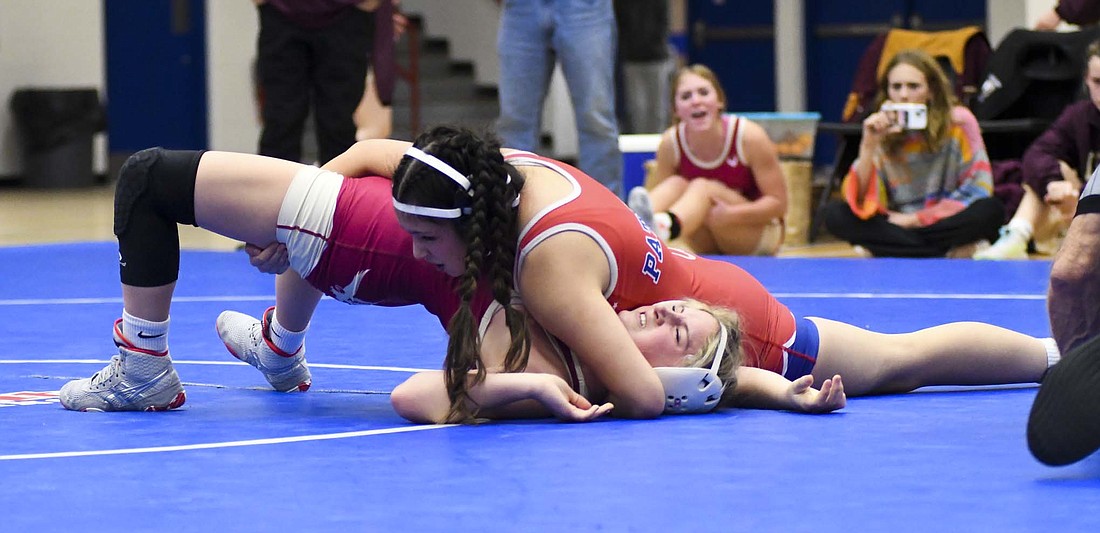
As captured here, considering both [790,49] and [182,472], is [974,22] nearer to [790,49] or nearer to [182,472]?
[790,49]

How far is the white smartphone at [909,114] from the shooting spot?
684 centimetres

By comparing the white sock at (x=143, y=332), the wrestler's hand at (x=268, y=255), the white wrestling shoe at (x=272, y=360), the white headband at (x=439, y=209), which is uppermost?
the white headband at (x=439, y=209)

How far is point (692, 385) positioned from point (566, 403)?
0.88 ft

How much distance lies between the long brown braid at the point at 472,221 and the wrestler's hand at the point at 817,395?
545 mm

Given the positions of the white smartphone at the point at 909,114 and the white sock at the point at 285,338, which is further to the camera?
the white smartphone at the point at 909,114

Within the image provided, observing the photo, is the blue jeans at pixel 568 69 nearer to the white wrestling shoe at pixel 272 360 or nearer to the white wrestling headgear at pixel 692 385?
the white wrestling shoe at pixel 272 360

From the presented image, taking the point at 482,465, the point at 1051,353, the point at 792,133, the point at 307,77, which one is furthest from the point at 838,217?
the point at 482,465

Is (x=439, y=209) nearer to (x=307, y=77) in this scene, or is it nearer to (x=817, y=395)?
(x=817, y=395)

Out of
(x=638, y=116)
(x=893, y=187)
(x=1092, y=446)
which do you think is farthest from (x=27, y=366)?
(x=638, y=116)

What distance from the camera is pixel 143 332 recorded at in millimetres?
3307

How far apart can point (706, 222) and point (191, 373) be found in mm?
3706

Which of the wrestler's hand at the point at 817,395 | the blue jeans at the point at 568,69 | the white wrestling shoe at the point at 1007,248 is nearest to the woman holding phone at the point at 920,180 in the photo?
the white wrestling shoe at the point at 1007,248

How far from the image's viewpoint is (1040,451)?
2.53 meters

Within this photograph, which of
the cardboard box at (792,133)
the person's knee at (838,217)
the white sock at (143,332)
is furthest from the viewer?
the cardboard box at (792,133)
